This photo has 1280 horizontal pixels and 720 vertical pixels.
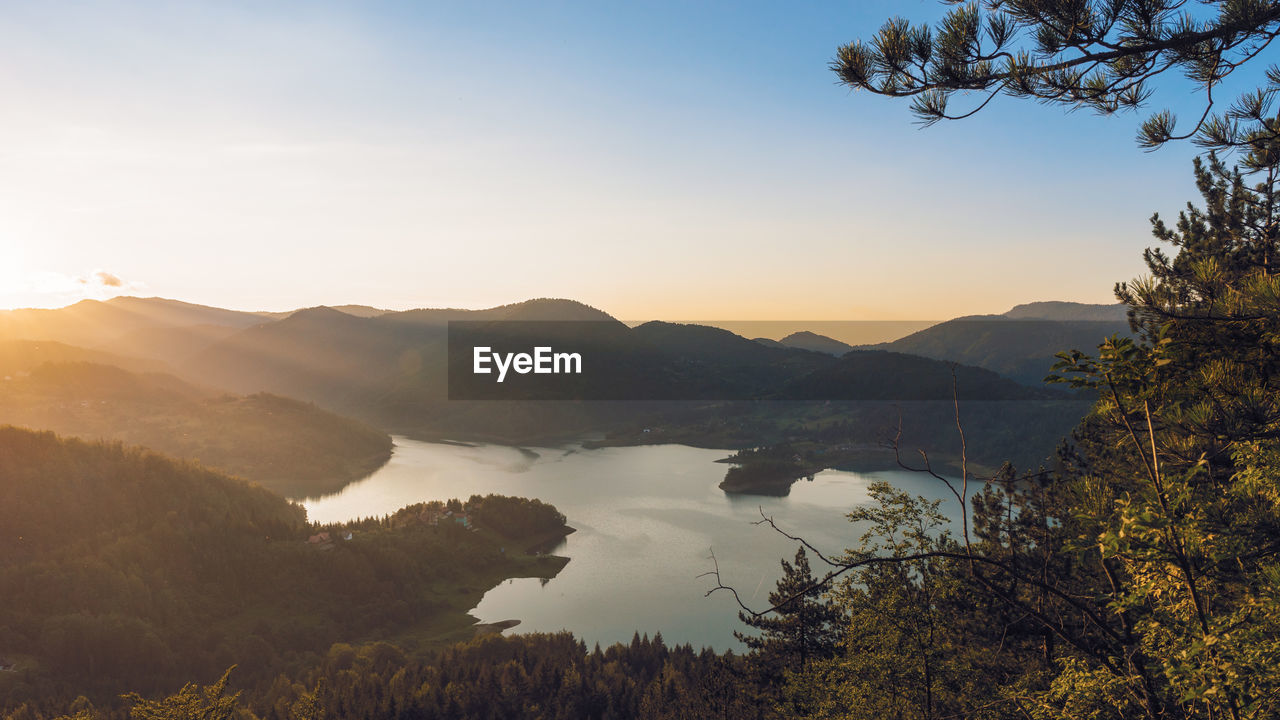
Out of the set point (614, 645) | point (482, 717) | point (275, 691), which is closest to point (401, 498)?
point (275, 691)

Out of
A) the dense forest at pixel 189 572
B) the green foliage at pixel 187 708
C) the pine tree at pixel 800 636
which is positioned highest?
the green foliage at pixel 187 708

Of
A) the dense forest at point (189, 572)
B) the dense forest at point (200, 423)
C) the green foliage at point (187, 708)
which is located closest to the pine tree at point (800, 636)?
the green foliage at point (187, 708)

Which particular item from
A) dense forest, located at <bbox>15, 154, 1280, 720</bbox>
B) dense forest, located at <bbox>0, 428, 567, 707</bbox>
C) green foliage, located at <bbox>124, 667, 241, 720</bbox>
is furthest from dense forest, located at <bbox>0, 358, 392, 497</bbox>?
green foliage, located at <bbox>124, 667, 241, 720</bbox>

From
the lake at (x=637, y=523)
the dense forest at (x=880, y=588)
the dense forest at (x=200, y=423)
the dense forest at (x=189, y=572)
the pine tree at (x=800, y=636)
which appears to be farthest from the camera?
the dense forest at (x=200, y=423)

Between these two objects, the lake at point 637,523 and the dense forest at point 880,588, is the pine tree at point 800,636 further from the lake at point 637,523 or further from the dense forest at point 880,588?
the lake at point 637,523

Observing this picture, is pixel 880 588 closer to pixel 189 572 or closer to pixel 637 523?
pixel 637 523

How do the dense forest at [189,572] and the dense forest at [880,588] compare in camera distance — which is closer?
the dense forest at [880,588]

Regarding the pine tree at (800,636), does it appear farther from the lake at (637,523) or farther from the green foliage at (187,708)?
the green foliage at (187,708)

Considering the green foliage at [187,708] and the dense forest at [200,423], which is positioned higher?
the green foliage at [187,708]

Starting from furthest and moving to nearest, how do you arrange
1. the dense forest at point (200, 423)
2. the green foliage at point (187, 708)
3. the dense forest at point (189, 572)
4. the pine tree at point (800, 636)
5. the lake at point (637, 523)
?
the dense forest at point (200, 423) < the lake at point (637, 523) < the dense forest at point (189, 572) < the pine tree at point (800, 636) < the green foliage at point (187, 708)
